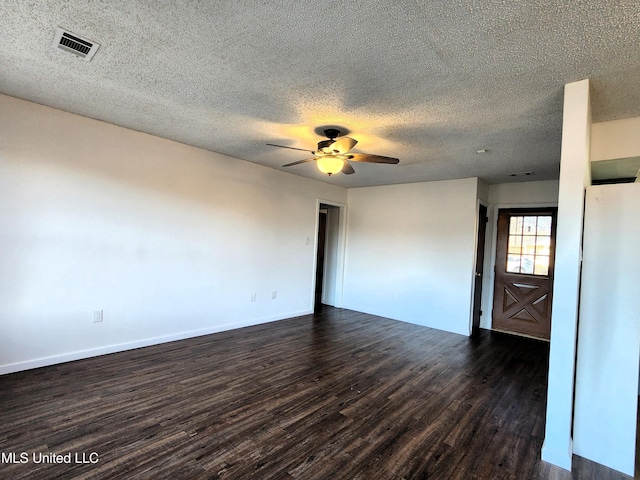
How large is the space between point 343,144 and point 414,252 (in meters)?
3.40

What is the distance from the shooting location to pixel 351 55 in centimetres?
194

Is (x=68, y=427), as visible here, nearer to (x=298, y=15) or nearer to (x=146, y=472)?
(x=146, y=472)

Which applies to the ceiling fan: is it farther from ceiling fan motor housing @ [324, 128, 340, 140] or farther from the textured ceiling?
the textured ceiling

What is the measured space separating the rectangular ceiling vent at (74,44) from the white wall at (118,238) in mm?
1447

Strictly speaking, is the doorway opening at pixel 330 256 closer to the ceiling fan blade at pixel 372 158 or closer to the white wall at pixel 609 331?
the ceiling fan blade at pixel 372 158

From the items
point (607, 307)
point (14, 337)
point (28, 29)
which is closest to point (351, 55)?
point (28, 29)

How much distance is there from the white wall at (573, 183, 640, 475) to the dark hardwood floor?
21 cm

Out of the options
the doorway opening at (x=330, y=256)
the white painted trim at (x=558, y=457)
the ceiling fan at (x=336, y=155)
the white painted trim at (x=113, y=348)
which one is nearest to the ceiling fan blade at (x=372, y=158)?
the ceiling fan at (x=336, y=155)

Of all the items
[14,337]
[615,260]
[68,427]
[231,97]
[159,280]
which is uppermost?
[231,97]

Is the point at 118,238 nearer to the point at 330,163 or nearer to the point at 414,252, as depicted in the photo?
the point at 330,163

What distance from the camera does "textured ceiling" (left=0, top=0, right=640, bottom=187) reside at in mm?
1603

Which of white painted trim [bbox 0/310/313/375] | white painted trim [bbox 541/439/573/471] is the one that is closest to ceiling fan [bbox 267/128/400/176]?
white painted trim [bbox 541/439/573/471]

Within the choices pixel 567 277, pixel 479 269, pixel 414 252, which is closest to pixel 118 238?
pixel 567 277

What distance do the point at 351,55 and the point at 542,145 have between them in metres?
2.66
